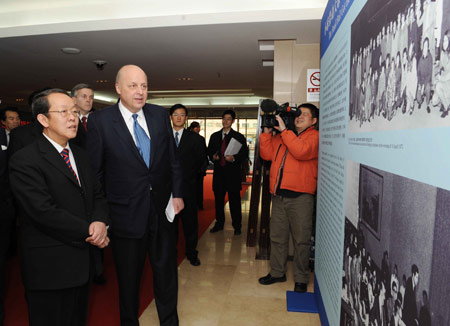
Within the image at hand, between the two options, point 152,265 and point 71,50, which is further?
point 71,50

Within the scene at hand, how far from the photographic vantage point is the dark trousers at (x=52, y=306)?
62.9 inches

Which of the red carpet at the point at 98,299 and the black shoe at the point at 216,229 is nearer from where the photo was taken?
the red carpet at the point at 98,299

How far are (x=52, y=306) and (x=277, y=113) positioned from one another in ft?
6.79

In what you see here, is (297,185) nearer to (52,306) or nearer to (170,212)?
(170,212)

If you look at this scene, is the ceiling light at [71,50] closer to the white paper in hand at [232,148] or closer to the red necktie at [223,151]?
the red necktie at [223,151]

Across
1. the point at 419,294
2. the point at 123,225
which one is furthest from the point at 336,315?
the point at 123,225

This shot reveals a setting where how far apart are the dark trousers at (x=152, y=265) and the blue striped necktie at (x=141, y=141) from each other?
0.44 m

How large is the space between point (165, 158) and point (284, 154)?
1.12 m

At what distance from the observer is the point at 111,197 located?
81.7 inches

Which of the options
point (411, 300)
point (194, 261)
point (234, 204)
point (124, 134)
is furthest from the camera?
point (234, 204)

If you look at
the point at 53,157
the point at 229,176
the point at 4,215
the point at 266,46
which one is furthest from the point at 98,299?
the point at 266,46

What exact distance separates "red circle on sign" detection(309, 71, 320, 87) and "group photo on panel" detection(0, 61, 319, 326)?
94 cm

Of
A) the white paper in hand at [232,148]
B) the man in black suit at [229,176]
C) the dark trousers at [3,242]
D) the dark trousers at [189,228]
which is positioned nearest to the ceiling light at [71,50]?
the man in black suit at [229,176]

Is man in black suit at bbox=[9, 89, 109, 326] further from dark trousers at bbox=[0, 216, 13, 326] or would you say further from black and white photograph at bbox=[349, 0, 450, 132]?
black and white photograph at bbox=[349, 0, 450, 132]
